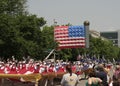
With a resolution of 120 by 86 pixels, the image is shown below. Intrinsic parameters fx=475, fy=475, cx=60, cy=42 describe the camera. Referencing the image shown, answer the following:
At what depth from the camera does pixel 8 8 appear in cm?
6912

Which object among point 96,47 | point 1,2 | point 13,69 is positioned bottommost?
point 96,47

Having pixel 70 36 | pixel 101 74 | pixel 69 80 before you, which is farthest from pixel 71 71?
pixel 70 36

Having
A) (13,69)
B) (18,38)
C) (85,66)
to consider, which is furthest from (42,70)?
(18,38)

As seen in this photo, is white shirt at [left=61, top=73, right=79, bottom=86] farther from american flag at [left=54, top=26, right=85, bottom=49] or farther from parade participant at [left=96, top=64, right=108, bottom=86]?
american flag at [left=54, top=26, right=85, bottom=49]

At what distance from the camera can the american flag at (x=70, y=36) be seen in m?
52.0

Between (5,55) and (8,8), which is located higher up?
(8,8)

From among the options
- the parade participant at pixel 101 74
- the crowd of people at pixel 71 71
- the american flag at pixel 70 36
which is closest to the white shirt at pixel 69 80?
the crowd of people at pixel 71 71

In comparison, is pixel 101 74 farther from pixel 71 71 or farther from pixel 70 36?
pixel 70 36

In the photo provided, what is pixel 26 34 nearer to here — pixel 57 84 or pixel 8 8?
pixel 8 8

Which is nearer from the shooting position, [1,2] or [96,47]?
[1,2]

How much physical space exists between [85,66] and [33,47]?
2032 centimetres

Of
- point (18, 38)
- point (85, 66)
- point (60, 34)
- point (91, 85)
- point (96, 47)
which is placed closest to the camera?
point (91, 85)

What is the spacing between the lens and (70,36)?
52.2 m

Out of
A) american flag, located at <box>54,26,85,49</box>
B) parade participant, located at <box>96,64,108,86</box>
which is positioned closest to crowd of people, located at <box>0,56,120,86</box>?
parade participant, located at <box>96,64,108,86</box>
